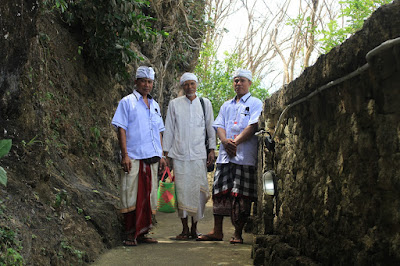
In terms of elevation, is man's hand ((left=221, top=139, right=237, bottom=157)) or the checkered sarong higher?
man's hand ((left=221, top=139, right=237, bottom=157))

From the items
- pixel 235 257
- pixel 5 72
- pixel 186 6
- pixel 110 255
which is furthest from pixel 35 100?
pixel 186 6

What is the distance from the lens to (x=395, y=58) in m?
1.80

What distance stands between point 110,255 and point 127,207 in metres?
0.77

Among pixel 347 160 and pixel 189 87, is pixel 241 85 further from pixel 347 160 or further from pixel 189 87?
pixel 347 160

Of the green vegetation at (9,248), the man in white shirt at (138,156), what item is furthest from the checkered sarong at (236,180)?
the green vegetation at (9,248)

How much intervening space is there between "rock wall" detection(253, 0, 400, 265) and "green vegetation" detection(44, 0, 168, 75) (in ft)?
10.2

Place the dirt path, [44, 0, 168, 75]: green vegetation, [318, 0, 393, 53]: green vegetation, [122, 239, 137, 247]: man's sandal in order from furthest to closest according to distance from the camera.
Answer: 1. [318, 0, 393, 53]: green vegetation
2. [44, 0, 168, 75]: green vegetation
3. [122, 239, 137, 247]: man's sandal
4. the dirt path

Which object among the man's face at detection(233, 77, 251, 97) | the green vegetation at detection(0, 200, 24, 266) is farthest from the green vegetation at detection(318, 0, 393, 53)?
the green vegetation at detection(0, 200, 24, 266)

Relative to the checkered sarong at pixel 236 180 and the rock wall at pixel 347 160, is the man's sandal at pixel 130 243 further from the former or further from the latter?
the rock wall at pixel 347 160

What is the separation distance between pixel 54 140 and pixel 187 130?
1.50 m

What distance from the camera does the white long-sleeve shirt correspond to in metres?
5.38

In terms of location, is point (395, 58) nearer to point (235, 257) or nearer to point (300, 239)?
point (300, 239)

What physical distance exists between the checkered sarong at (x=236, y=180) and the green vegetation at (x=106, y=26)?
87.3 inches

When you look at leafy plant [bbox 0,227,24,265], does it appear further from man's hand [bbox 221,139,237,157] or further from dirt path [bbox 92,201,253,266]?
man's hand [bbox 221,139,237,157]
